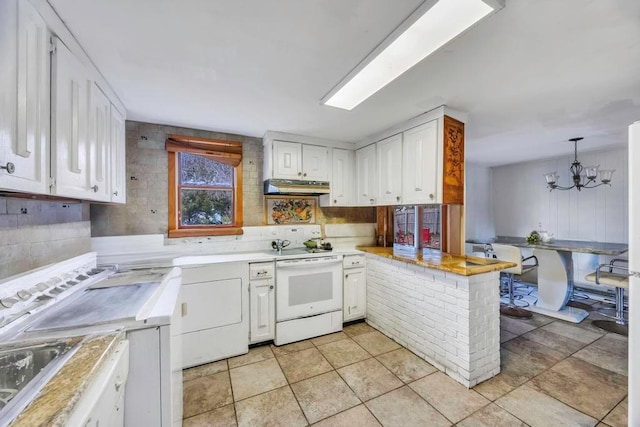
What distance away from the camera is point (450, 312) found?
2221 mm

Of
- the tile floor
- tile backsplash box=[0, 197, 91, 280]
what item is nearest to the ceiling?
tile backsplash box=[0, 197, 91, 280]

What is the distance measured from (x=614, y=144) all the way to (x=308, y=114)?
4.52 m

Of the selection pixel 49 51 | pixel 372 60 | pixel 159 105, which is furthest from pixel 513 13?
pixel 159 105

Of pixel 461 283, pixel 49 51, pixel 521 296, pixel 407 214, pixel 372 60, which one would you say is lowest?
pixel 521 296

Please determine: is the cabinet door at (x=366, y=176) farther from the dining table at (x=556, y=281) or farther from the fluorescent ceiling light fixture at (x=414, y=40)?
the dining table at (x=556, y=281)

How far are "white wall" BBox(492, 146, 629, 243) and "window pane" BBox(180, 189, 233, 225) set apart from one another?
5463 millimetres

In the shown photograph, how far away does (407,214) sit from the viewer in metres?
3.93

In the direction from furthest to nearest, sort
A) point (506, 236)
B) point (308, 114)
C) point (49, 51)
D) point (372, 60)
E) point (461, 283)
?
1. point (506, 236)
2. point (308, 114)
3. point (461, 283)
4. point (372, 60)
5. point (49, 51)

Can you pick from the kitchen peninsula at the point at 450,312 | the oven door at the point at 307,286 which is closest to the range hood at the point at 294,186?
the oven door at the point at 307,286

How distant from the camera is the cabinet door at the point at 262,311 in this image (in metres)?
2.64

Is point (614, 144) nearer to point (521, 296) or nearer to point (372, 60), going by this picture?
point (521, 296)

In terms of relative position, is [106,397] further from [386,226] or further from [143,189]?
[386,226]

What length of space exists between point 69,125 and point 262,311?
6.94 feet

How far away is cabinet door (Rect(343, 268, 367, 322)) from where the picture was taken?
3.15m
